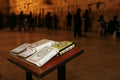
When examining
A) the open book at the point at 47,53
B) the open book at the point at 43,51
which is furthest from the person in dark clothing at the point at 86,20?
the open book at the point at 47,53

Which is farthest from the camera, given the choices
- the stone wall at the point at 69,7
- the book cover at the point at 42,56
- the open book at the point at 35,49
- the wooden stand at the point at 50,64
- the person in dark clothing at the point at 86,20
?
the person in dark clothing at the point at 86,20

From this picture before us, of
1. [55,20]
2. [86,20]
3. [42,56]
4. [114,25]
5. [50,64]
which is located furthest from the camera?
[55,20]

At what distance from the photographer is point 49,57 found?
278 centimetres

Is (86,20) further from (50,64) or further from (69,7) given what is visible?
(50,64)

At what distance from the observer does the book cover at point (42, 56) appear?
2.73 metres

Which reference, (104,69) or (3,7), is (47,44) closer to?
(104,69)

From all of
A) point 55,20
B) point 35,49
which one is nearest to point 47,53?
point 35,49

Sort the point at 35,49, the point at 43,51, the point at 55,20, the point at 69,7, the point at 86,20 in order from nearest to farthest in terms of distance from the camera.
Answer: the point at 43,51, the point at 35,49, the point at 86,20, the point at 69,7, the point at 55,20

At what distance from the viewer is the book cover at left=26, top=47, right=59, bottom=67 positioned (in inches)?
108

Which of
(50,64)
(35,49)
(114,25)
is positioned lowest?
(114,25)

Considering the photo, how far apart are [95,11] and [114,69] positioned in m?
12.1

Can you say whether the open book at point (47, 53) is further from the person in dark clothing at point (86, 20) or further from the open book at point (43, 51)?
the person in dark clothing at point (86, 20)

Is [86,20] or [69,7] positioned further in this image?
[69,7]

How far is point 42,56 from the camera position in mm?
2826
